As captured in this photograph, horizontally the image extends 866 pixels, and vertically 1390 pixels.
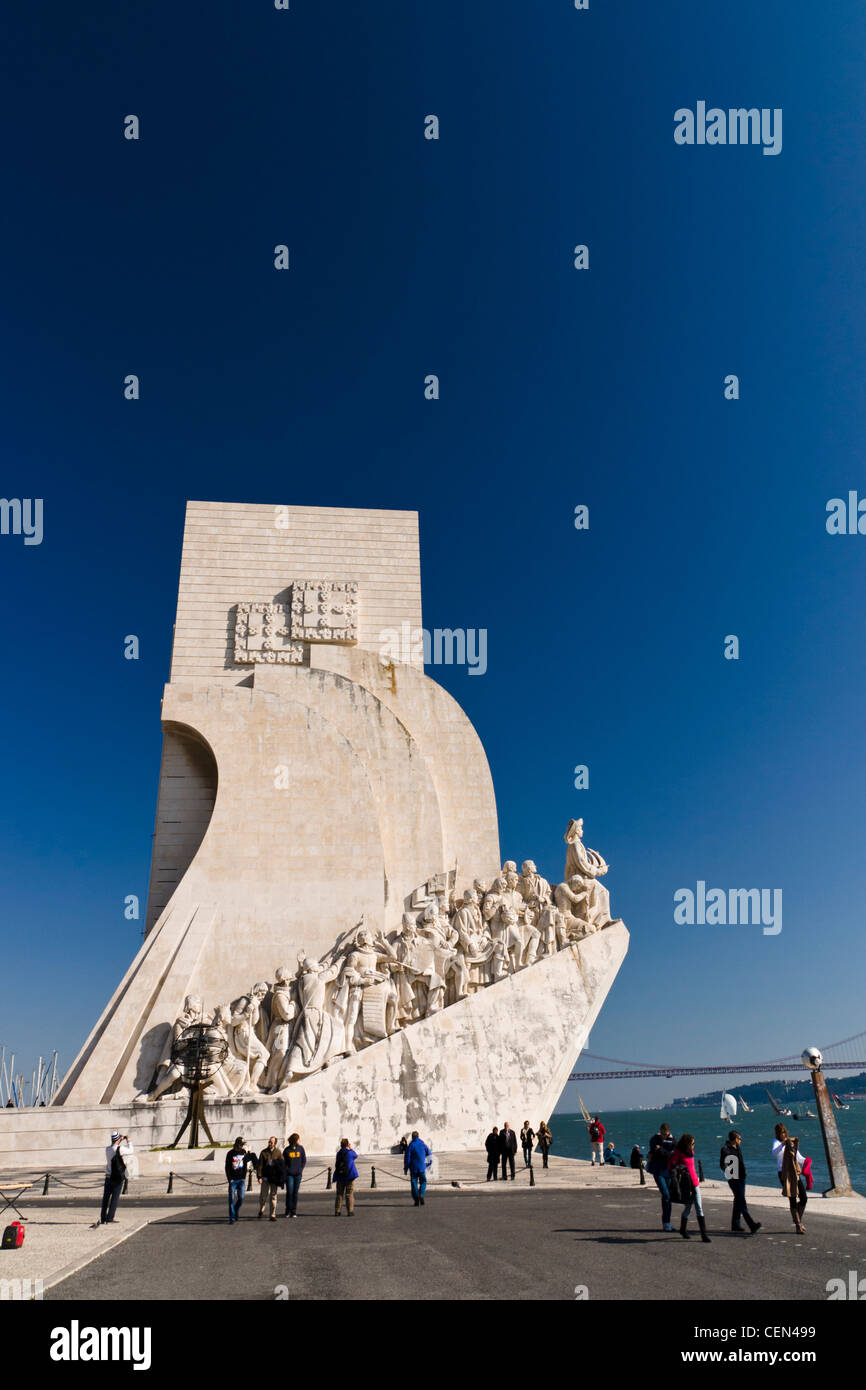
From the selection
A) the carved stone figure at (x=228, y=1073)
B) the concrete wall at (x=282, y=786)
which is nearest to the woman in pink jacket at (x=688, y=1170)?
the carved stone figure at (x=228, y=1073)

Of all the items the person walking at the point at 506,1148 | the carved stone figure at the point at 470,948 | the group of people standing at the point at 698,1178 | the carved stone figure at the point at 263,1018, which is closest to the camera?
the group of people standing at the point at 698,1178

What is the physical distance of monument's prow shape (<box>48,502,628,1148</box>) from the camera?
13.9 metres

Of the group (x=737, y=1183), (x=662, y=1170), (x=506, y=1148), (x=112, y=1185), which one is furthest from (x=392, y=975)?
(x=737, y=1183)

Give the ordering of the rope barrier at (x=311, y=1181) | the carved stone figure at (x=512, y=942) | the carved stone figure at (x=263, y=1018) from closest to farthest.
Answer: the rope barrier at (x=311, y=1181) < the carved stone figure at (x=263, y=1018) < the carved stone figure at (x=512, y=942)

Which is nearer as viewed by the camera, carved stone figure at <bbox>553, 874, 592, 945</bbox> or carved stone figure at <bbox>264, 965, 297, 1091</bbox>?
carved stone figure at <bbox>264, 965, 297, 1091</bbox>

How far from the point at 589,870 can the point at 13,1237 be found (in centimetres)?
1200

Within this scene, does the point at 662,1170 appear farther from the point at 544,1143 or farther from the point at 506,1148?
the point at 544,1143

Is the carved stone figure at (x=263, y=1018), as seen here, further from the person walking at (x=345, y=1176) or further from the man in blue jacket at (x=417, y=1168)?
the person walking at (x=345, y=1176)

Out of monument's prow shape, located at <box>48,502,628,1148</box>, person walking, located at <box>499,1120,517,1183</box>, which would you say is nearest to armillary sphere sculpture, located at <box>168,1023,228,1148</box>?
monument's prow shape, located at <box>48,502,628,1148</box>

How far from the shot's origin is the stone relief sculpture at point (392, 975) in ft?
45.3

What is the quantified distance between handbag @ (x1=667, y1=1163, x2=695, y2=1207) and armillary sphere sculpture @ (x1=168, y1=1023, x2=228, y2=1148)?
24.7 feet

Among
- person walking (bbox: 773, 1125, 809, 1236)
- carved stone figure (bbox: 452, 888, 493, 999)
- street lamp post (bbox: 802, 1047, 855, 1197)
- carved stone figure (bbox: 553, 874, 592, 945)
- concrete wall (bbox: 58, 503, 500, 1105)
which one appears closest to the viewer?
person walking (bbox: 773, 1125, 809, 1236)

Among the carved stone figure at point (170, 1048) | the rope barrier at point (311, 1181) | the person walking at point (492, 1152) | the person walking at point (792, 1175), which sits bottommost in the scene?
the rope barrier at point (311, 1181)

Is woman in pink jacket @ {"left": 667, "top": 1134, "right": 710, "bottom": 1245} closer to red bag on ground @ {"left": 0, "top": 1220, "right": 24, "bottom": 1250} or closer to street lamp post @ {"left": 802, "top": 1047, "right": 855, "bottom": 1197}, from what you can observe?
street lamp post @ {"left": 802, "top": 1047, "right": 855, "bottom": 1197}
